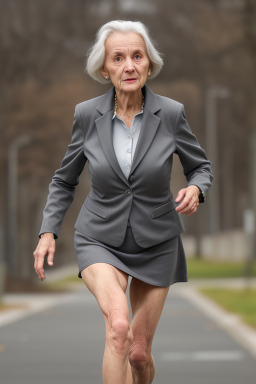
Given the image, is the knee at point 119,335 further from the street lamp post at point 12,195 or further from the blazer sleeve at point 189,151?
the street lamp post at point 12,195

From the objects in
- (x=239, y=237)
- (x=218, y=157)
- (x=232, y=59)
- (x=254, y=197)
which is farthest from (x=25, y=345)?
(x=239, y=237)

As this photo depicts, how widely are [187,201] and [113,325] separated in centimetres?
64

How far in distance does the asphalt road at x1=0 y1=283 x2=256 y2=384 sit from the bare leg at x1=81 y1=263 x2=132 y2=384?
4.97 m

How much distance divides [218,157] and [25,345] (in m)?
46.3

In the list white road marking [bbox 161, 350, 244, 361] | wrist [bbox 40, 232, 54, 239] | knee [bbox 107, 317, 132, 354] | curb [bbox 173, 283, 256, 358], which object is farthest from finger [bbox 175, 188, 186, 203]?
curb [bbox 173, 283, 256, 358]

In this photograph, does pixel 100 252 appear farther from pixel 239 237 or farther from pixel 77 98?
pixel 239 237

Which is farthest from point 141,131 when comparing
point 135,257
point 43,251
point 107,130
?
point 43,251

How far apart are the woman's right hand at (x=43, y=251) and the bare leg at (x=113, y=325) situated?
Result: 0.25 metres

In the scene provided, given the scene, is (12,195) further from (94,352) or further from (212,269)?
(94,352)

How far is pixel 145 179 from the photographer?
5.89m

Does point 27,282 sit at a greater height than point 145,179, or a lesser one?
lesser

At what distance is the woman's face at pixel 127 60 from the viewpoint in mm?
5980

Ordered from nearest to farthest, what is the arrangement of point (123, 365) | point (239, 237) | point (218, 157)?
point (123, 365)
point (218, 157)
point (239, 237)

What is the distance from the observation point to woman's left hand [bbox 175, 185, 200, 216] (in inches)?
223
